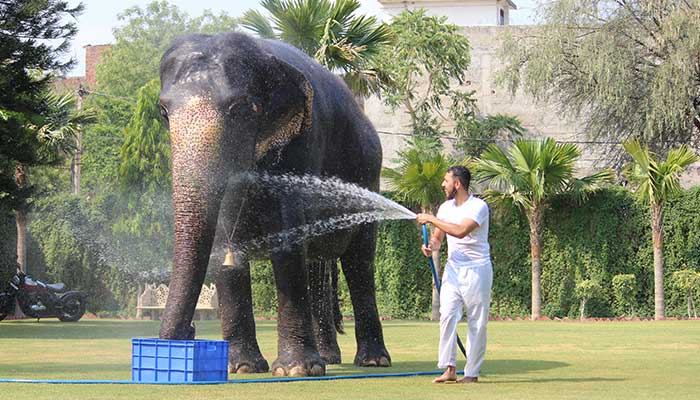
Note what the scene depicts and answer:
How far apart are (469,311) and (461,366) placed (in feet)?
8.29

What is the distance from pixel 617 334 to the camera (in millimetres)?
20703

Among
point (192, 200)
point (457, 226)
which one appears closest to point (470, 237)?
point (457, 226)

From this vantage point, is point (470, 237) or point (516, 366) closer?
point (470, 237)

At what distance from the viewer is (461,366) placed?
13.2 m

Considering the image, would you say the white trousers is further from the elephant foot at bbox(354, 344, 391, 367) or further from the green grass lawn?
the elephant foot at bbox(354, 344, 391, 367)

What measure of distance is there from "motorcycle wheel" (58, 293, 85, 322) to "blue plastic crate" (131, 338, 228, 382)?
1951 centimetres

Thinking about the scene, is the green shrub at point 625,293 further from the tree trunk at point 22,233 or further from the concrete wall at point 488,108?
the concrete wall at point 488,108

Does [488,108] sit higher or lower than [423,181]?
higher

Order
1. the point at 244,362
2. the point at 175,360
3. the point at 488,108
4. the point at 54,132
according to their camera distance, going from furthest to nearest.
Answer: the point at 488,108 → the point at 54,132 → the point at 244,362 → the point at 175,360

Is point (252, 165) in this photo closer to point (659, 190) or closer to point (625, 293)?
point (659, 190)

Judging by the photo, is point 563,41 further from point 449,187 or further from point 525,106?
point 449,187

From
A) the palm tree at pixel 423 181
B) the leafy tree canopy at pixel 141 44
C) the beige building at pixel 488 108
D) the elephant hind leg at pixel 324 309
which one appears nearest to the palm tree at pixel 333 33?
the palm tree at pixel 423 181

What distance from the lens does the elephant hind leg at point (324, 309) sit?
1377 cm

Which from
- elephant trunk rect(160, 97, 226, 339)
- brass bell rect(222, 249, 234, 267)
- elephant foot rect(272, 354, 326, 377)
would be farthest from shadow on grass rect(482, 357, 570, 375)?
elephant trunk rect(160, 97, 226, 339)
